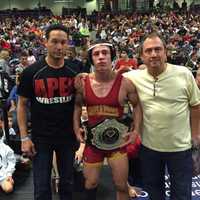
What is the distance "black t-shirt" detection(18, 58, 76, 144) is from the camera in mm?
3205

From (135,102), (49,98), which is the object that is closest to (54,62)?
(49,98)

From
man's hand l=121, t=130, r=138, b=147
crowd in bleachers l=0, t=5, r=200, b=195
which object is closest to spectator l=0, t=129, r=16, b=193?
man's hand l=121, t=130, r=138, b=147

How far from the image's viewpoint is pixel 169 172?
3.15 m

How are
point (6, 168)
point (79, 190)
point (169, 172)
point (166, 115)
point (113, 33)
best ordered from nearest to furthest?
point (166, 115)
point (169, 172)
point (79, 190)
point (6, 168)
point (113, 33)

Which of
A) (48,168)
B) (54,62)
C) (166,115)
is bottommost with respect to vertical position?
(48,168)

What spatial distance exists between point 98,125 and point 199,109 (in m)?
0.70

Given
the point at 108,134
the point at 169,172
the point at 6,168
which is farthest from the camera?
the point at 6,168

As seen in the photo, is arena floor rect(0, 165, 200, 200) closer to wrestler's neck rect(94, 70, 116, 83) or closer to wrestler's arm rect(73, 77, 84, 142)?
wrestler's arm rect(73, 77, 84, 142)

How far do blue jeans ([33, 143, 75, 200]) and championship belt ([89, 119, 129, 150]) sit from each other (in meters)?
0.22

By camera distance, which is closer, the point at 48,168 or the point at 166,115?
the point at 166,115

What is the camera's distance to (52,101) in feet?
10.6

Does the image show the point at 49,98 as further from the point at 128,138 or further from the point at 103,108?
the point at 128,138

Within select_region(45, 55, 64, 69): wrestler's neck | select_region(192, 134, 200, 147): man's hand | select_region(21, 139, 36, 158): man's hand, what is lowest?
select_region(21, 139, 36, 158): man's hand

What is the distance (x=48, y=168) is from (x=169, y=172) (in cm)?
86
